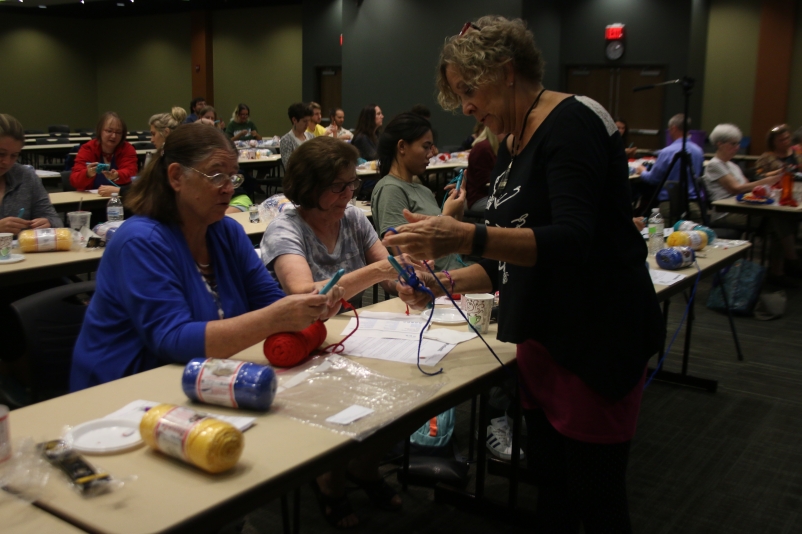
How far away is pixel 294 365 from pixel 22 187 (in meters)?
2.67

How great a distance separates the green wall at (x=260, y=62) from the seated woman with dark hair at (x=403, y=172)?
1378cm

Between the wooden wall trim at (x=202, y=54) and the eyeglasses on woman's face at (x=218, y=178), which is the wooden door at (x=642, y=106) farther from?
the wooden wall trim at (x=202, y=54)

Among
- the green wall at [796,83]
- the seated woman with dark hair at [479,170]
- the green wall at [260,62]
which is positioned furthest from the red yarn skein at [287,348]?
the green wall at [260,62]

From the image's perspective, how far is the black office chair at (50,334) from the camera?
2004 millimetres

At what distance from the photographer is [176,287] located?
1.77m

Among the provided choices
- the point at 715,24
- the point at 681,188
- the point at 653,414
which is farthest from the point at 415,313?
the point at 715,24

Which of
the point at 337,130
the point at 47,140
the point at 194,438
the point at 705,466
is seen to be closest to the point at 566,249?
the point at 194,438

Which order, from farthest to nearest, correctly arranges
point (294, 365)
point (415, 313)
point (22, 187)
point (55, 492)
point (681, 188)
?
point (681, 188), point (22, 187), point (415, 313), point (294, 365), point (55, 492)

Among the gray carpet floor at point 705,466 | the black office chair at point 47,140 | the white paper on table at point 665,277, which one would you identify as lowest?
the gray carpet floor at point 705,466

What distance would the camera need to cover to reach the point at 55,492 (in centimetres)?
117

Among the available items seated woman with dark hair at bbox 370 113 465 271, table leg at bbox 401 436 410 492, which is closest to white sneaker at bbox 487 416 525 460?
table leg at bbox 401 436 410 492

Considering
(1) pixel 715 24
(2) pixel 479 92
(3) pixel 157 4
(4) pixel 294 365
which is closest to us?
(2) pixel 479 92

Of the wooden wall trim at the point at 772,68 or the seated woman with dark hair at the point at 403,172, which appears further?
the wooden wall trim at the point at 772,68

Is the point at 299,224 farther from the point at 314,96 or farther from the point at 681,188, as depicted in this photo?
the point at 314,96
